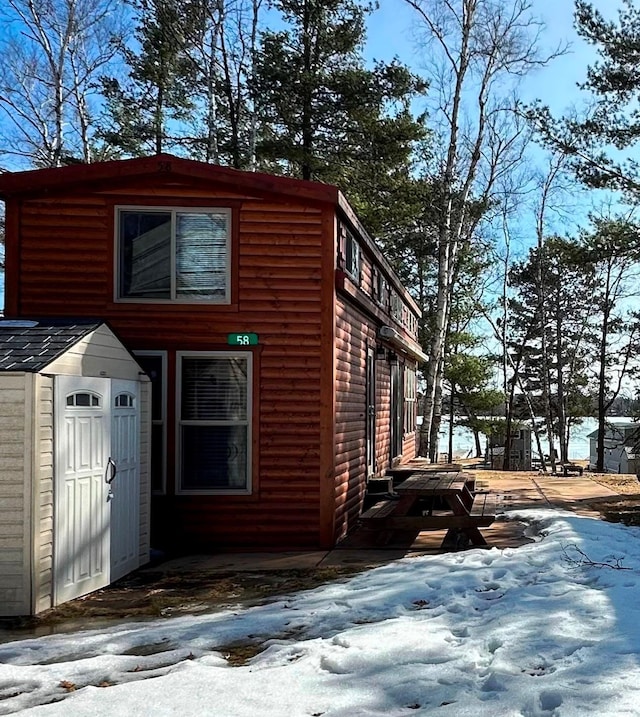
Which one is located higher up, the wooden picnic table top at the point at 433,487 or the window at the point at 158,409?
the window at the point at 158,409

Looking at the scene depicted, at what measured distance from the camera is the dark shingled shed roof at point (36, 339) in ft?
19.1

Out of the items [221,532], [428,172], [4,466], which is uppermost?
[428,172]

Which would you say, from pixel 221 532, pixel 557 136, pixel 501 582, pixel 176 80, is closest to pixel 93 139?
pixel 176 80

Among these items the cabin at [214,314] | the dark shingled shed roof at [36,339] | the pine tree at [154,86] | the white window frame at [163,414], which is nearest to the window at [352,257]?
the cabin at [214,314]

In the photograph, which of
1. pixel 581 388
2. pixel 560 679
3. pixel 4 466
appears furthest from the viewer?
pixel 581 388

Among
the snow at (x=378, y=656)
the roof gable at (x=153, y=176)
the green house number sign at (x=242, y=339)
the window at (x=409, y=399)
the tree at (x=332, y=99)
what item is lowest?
the snow at (x=378, y=656)

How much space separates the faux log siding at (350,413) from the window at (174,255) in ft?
4.86

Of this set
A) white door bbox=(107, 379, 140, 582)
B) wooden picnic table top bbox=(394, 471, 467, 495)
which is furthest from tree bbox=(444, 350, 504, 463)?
white door bbox=(107, 379, 140, 582)

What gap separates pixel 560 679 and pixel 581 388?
33.3 m

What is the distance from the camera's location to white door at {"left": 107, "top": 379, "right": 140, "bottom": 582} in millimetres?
6738

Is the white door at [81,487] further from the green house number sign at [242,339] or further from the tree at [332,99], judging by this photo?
the tree at [332,99]

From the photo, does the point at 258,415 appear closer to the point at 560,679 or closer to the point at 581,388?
the point at 560,679

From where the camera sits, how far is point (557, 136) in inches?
525

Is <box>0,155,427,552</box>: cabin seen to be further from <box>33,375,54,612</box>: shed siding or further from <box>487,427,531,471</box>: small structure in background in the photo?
<box>487,427,531,471</box>: small structure in background
